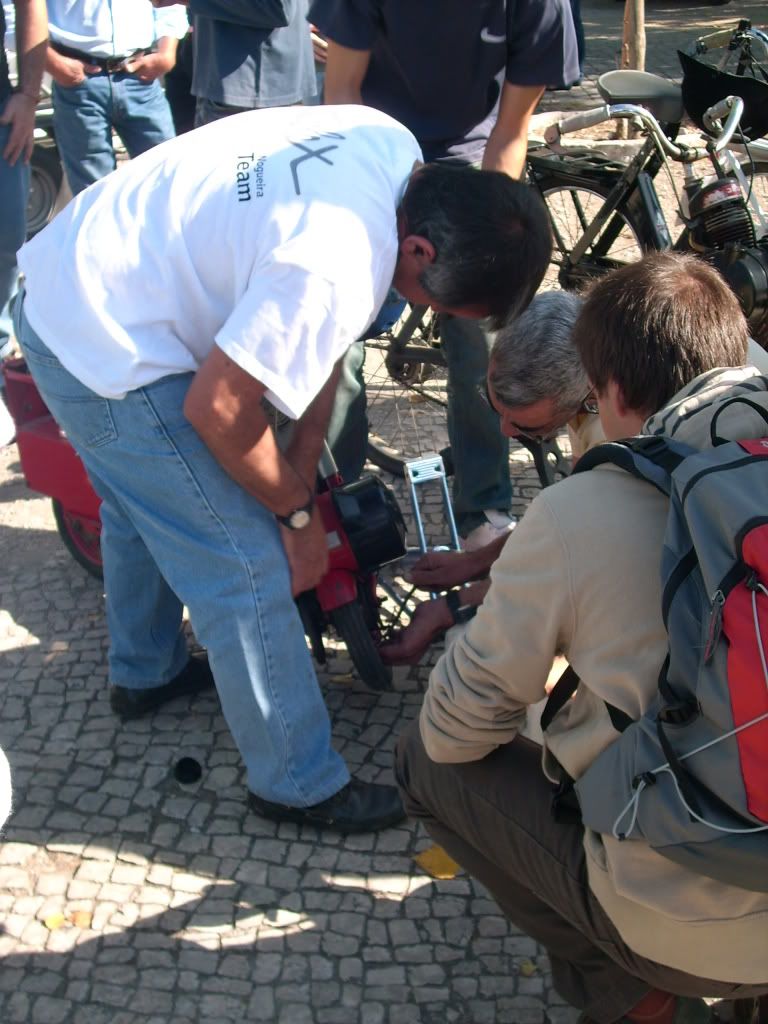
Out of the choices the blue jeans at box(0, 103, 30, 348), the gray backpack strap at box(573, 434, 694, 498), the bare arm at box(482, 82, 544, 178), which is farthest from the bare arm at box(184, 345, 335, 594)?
the blue jeans at box(0, 103, 30, 348)

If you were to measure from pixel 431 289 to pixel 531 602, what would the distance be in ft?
2.77

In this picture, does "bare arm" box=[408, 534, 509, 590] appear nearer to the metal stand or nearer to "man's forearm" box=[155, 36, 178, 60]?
the metal stand

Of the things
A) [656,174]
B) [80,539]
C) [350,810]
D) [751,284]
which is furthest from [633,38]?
[350,810]

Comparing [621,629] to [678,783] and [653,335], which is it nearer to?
[678,783]

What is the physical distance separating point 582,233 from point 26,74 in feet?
7.99

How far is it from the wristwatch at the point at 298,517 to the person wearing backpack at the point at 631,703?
60cm

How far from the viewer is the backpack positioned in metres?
1.50

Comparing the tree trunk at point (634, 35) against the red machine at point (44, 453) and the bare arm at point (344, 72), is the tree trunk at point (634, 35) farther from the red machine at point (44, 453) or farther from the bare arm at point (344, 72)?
the red machine at point (44, 453)

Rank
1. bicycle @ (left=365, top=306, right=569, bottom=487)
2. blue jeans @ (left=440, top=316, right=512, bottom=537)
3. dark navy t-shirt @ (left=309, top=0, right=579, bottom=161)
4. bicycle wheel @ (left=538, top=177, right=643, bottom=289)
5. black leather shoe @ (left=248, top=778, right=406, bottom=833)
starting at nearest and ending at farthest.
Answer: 1. black leather shoe @ (left=248, top=778, right=406, bottom=833)
2. dark navy t-shirt @ (left=309, top=0, right=579, bottom=161)
3. blue jeans @ (left=440, top=316, right=512, bottom=537)
4. bicycle @ (left=365, top=306, right=569, bottom=487)
5. bicycle wheel @ (left=538, top=177, right=643, bottom=289)

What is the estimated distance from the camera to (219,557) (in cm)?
256

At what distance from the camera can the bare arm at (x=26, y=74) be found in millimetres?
4227

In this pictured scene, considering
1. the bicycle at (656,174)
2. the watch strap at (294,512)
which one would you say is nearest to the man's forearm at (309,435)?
the watch strap at (294,512)

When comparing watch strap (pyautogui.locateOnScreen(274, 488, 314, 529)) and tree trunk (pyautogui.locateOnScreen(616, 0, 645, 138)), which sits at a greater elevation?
watch strap (pyautogui.locateOnScreen(274, 488, 314, 529))

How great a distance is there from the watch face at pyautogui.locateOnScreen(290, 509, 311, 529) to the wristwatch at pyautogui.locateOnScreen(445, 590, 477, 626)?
1.90ft
